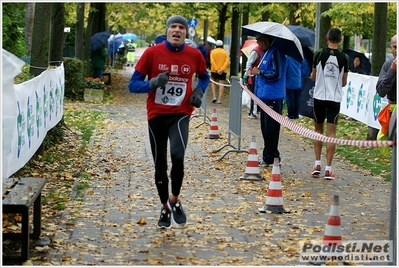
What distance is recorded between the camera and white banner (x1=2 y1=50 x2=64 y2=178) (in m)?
6.84

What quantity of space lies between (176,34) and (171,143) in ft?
3.54

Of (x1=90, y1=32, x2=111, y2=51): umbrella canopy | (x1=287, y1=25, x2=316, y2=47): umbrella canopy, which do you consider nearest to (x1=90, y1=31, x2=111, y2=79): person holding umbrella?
(x1=90, y1=32, x2=111, y2=51): umbrella canopy

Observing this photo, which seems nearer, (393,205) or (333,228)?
(393,205)

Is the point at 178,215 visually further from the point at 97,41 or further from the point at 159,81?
the point at 97,41

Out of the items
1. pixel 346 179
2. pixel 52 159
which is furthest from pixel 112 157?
pixel 346 179

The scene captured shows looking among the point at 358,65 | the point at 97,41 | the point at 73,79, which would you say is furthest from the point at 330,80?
the point at 97,41

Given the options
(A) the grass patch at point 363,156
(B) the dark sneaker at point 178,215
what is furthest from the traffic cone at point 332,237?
(A) the grass patch at point 363,156

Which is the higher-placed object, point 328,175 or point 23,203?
point 23,203

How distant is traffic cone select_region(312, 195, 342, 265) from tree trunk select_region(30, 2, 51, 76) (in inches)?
313

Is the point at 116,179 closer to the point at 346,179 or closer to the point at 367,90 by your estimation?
the point at 346,179

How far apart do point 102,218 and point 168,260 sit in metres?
1.86

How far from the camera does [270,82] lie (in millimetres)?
12016

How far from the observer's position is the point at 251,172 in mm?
11094

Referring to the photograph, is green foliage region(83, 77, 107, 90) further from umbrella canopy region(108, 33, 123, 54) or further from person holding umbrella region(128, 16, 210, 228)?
umbrella canopy region(108, 33, 123, 54)
